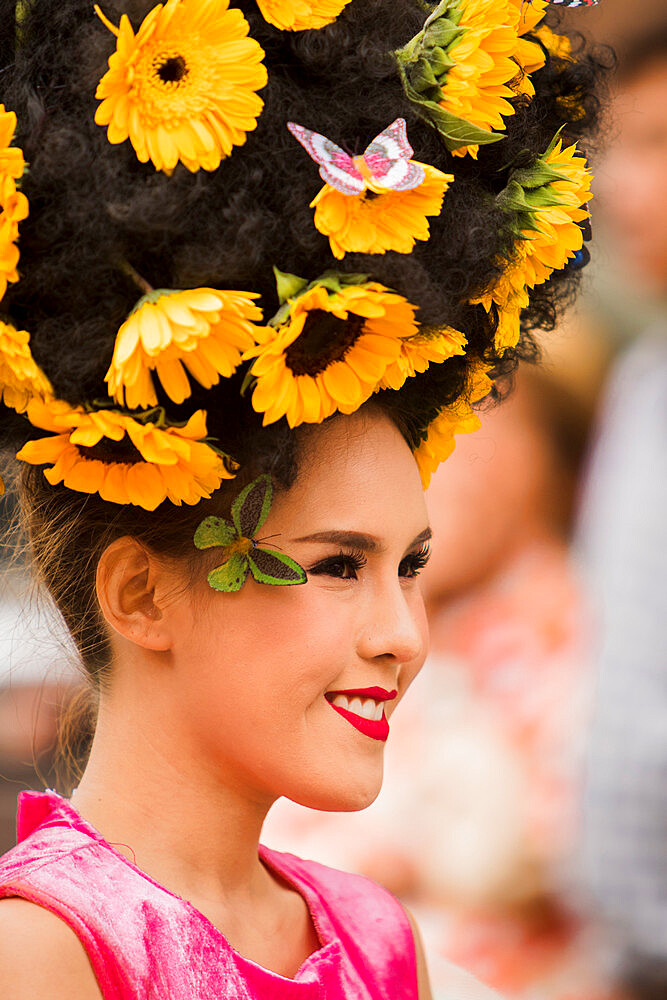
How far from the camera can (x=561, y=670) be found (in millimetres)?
2561

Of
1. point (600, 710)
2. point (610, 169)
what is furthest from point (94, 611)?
point (610, 169)

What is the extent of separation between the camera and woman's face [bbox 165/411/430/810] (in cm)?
112

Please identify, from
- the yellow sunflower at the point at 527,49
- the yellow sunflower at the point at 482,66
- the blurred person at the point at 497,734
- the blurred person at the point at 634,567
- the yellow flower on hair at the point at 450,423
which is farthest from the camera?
the blurred person at the point at 497,734

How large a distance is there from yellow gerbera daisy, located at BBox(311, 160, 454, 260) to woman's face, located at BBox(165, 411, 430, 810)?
0.21 m

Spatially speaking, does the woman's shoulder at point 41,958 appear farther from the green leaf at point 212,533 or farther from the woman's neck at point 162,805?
the green leaf at point 212,533

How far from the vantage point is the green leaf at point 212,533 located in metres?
1.11

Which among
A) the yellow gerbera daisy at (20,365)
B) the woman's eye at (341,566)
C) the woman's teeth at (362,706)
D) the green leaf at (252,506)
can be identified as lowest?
the woman's teeth at (362,706)

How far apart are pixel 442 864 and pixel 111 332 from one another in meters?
1.91

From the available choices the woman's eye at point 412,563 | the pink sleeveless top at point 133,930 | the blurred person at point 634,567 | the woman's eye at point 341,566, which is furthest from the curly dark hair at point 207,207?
the blurred person at point 634,567

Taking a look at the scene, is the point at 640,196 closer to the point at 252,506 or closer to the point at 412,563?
the point at 412,563

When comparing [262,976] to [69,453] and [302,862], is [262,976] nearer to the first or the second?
[302,862]

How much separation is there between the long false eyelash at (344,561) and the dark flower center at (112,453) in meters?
0.21

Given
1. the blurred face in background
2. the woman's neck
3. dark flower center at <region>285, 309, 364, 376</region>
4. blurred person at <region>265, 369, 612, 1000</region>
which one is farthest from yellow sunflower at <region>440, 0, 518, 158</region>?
blurred person at <region>265, 369, 612, 1000</region>

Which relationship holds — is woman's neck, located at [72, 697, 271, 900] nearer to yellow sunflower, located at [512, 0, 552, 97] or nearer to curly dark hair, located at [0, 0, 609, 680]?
curly dark hair, located at [0, 0, 609, 680]
